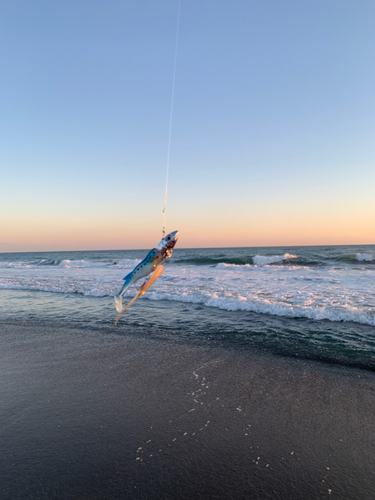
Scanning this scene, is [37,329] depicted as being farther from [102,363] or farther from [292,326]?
[292,326]

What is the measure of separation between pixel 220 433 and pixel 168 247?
2298mm

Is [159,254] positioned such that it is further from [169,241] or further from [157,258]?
[169,241]

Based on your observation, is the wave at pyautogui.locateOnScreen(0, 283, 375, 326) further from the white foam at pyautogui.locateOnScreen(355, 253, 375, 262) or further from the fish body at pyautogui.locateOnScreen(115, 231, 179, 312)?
the white foam at pyautogui.locateOnScreen(355, 253, 375, 262)

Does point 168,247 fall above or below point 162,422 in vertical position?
above

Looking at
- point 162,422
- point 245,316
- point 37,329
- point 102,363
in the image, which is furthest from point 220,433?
point 37,329

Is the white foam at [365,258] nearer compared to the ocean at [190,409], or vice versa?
the ocean at [190,409]

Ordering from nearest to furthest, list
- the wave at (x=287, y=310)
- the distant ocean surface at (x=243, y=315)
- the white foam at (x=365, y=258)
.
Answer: the distant ocean surface at (x=243, y=315) < the wave at (x=287, y=310) < the white foam at (x=365, y=258)

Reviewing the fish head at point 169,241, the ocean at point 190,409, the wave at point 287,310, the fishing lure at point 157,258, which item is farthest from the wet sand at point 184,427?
the wave at point 287,310

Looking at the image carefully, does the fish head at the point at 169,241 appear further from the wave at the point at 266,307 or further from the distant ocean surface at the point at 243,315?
the wave at the point at 266,307

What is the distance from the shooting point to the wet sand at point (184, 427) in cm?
273

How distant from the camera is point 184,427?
357cm

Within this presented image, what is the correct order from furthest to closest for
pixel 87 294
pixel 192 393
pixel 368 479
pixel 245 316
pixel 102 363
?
pixel 87 294
pixel 245 316
pixel 102 363
pixel 192 393
pixel 368 479

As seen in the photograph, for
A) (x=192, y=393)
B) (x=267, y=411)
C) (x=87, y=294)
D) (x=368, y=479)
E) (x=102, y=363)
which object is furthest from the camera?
(x=87, y=294)

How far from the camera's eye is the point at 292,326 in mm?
7711
